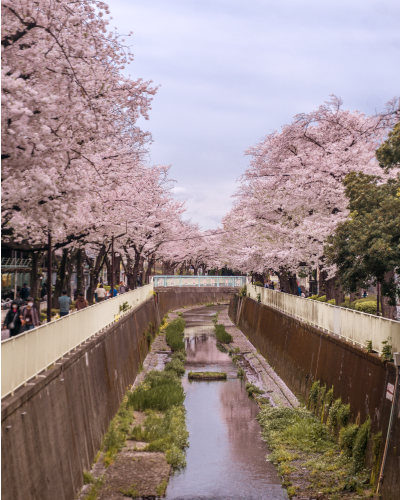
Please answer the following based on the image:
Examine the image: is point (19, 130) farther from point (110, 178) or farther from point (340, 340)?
point (340, 340)

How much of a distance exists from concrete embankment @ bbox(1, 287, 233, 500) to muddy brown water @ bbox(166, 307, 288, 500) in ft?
8.06

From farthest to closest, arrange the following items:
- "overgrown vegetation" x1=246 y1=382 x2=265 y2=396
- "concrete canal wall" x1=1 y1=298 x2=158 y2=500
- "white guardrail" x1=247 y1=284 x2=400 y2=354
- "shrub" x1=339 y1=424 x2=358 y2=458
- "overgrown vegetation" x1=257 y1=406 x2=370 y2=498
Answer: "overgrown vegetation" x1=246 y1=382 x2=265 y2=396 → "shrub" x1=339 y1=424 x2=358 y2=458 → "overgrown vegetation" x1=257 y1=406 x2=370 y2=498 → "white guardrail" x1=247 y1=284 x2=400 y2=354 → "concrete canal wall" x1=1 y1=298 x2=158 y2=500

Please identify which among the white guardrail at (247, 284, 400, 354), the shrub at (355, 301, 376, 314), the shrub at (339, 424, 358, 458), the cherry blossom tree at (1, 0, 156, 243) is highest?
the cherry blossom tree at (1, 0, 156, 243)

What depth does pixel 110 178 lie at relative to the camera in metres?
17.5

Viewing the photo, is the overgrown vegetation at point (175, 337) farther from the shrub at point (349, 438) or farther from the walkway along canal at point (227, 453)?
the shrub at point (349, 438)

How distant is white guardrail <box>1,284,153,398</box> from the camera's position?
23.8 feet

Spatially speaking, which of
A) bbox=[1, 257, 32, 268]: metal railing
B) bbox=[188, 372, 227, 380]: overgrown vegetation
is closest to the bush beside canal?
bbox=[188, 372, 227, 380]: overgrown vegetation

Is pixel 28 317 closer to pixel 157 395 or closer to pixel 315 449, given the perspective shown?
pixel 157 395

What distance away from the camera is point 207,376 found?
80.6ft

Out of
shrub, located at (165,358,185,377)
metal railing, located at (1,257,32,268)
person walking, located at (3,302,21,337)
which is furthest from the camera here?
metal railing, located at (1,257,32,268)

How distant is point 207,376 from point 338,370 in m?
10.5

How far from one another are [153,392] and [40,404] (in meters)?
10.9

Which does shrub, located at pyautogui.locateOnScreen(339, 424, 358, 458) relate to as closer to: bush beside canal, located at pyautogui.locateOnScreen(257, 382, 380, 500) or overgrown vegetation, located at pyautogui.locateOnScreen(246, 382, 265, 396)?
bush beside canal, located at pyautogui.locateOnScreen(257, 382, 380, 500)

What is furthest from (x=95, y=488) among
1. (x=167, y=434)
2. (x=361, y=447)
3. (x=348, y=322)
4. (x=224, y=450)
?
(x=348, y=322)
